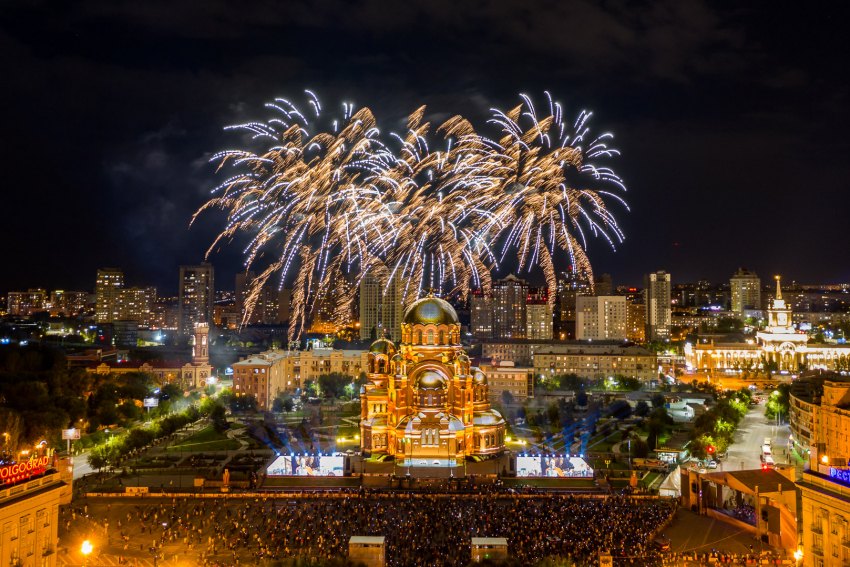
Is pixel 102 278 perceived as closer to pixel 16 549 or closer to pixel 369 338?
pixel 369 338

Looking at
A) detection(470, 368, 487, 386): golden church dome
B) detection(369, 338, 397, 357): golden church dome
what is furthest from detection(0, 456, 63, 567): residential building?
detection(470, 368, 487, 386): golden church dome

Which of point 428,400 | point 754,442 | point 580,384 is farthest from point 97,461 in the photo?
point 580,384

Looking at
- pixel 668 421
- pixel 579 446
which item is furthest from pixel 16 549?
pixel 668 421

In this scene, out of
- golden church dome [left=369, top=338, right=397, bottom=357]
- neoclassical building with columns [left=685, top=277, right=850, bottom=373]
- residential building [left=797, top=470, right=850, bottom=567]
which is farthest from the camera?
neoclassical building with columns [left=685, top=277, right=850, bottom=373]

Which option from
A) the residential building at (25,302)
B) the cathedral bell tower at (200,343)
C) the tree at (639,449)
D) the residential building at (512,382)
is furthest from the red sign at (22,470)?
the residential building at (25,302)

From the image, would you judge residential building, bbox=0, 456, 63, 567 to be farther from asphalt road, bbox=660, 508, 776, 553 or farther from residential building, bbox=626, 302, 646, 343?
residential building, bbox=626, 302, 646, 343

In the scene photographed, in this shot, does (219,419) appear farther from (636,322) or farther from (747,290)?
(747,290)
